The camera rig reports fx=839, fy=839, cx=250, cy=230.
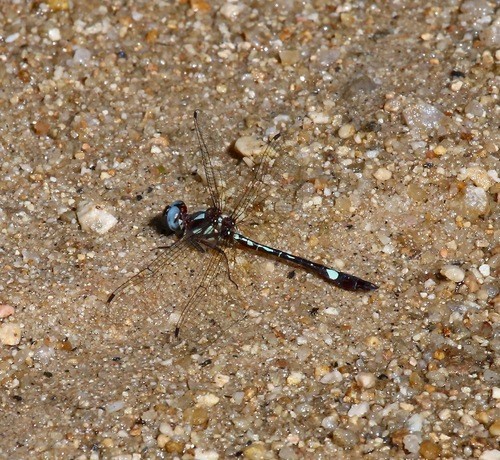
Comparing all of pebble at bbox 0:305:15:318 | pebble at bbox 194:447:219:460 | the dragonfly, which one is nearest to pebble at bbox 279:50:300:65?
the dragonfly

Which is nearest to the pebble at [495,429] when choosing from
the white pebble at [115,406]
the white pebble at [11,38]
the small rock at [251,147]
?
the white pebble at [115,406]

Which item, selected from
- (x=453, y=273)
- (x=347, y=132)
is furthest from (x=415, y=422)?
(x=347, y=132)

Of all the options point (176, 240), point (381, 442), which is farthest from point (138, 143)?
point (381, 442)

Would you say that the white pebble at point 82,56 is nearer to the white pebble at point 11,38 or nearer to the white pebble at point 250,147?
the white pebble at point 11,38

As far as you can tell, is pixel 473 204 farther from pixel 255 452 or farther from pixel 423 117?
pixel 255 452

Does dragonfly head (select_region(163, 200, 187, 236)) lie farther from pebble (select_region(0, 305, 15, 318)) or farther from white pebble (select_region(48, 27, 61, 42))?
white pebble (select_region(48, 27, 61, 42))

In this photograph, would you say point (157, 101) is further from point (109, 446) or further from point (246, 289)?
point (109, 446)

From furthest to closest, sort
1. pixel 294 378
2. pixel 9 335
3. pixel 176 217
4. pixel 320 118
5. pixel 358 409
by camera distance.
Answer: pixel 320 118, pixel 176 217, pixel 9 335, pixel 294 378, pixel 358 409
